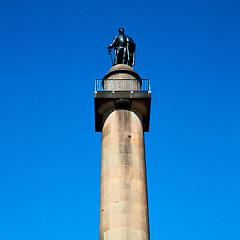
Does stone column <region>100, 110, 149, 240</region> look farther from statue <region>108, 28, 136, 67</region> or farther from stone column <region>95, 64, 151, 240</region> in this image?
statue <region>108, 28, 136, 67</region>

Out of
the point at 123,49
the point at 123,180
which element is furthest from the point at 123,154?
the point at 123,49

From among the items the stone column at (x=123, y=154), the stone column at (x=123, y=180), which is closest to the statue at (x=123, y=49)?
the stone column at (x=123, y=154)

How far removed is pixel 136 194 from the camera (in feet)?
86.9

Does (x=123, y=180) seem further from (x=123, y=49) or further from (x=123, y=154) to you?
(x=123, y=49)

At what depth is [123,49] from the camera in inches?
1368

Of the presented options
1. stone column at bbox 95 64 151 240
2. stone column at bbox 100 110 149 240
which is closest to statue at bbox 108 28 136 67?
stone column at bbox 95 64 151 240

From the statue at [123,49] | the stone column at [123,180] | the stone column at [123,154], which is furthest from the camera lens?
the statue at [123,49]

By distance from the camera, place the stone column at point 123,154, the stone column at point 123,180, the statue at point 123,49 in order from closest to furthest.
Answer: the stone column at point 123,180 < the stone column at point 123,154 < the statue at point 123,49

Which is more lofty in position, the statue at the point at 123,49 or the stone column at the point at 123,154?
the statue at the point at 123,49

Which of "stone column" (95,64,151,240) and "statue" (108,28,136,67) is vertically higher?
"statue" (108,28,136,67)

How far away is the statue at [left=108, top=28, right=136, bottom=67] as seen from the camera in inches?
1358

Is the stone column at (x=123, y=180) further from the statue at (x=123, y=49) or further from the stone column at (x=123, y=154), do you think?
the statue at (x=123, y=49)

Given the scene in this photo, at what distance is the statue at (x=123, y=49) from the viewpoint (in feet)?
113

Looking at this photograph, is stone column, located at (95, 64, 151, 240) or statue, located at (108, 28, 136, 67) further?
statue, located at (108, 28, 136, 67)
